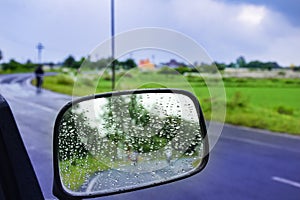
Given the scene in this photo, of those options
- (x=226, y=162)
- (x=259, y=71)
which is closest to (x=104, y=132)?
(x=226, y=162)

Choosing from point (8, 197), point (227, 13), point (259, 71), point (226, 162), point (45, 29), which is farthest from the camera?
point (259, 71)

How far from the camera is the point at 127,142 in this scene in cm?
52

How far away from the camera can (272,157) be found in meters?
2.49

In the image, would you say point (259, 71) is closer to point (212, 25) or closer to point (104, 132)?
point (212, 25)

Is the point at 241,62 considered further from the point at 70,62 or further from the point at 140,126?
the point at 140,126

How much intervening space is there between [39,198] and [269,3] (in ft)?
11.4

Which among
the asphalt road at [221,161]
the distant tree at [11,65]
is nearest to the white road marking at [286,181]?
the asphalt road at [221,161]

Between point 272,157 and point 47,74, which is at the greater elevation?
point 47,74

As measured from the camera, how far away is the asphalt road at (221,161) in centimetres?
142

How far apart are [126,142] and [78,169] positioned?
0.09 metres

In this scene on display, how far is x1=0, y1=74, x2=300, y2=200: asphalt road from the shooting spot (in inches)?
55.7

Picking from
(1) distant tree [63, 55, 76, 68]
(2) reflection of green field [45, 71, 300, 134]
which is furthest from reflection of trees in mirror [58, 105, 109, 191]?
(2) reflection of green field [45, 71, 300, 134]

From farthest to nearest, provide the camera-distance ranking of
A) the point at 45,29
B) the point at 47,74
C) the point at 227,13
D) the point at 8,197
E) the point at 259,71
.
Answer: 1. the point at 259,71
2. the point at 227,13
3. the point at 47,74
4. the point at 45,29
5. the point at 8,197

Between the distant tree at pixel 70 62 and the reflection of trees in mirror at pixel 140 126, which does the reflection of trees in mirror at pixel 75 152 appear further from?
the distant tree at pixel 70 62
